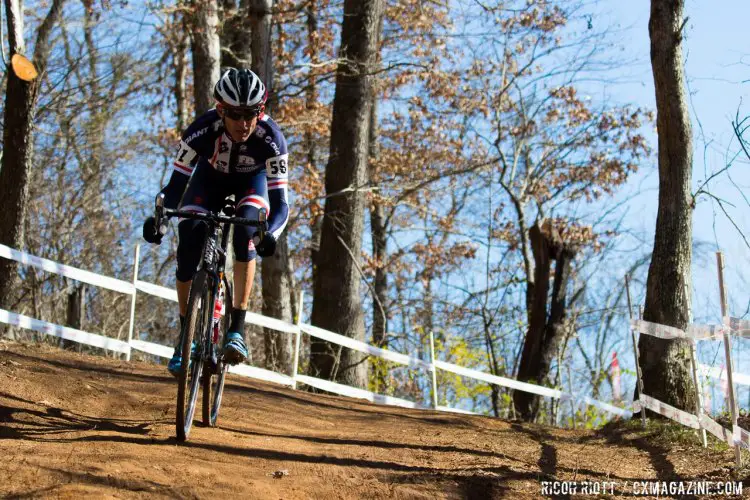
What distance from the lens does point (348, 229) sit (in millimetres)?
14695

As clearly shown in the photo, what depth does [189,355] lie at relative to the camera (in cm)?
612

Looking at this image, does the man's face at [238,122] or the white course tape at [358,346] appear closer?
the man's face at [238,122]

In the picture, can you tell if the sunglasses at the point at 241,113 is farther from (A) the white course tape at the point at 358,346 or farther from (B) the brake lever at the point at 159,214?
(A) the white course tape at the point at 358,346

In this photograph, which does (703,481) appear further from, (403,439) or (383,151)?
(383,151)

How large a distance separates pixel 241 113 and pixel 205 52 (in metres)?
9.25

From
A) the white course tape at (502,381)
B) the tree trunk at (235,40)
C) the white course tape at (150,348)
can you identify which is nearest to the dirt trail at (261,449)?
the white course tape at (150,348)

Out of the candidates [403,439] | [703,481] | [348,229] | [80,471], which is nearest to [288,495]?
[80,471]

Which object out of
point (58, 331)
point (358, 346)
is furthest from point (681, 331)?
point (58, 331)

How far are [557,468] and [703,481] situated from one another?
3.39 ft

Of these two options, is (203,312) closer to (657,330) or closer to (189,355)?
(189,355)

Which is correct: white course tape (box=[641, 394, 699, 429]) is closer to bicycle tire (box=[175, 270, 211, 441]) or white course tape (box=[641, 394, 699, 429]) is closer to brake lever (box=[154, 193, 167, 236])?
bicycle tire (box=[175, 270, 211, 441])

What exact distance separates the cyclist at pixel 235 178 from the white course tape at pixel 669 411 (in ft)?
13.3

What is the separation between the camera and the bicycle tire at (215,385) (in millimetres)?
6895

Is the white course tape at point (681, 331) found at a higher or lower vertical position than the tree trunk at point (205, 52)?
lower
